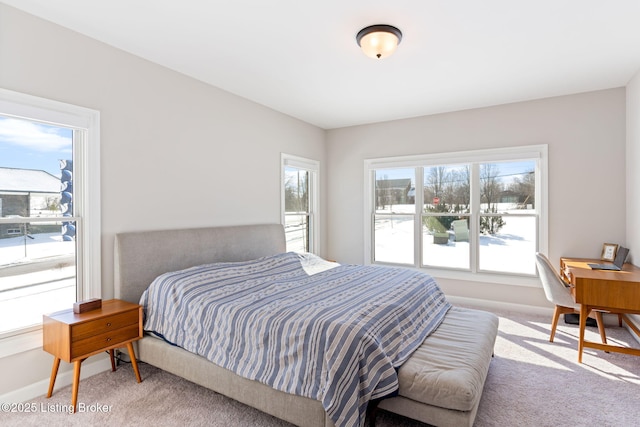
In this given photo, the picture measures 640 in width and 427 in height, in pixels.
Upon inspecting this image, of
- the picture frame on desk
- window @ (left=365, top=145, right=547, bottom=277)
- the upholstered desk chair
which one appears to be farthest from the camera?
window @ (left=365, top=145, right=547, bottom=277)

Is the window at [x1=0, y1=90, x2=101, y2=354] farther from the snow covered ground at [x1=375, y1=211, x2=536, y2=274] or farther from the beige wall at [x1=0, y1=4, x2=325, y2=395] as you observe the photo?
the snow covered ground at [x1=375, y1=211, x2=536, y2=274]

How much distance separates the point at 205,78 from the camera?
3.47m

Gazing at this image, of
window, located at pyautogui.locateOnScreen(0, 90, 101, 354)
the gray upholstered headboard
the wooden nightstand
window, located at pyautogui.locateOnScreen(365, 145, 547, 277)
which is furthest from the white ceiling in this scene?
the wooden nightstand

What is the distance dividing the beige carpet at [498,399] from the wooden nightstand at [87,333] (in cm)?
15

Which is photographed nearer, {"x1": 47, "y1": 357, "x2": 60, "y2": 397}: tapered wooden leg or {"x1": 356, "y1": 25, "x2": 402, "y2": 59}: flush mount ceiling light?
{"x1": 47, "y1": 357, "x2": 60, "y2": 397}: tapered wooden leg

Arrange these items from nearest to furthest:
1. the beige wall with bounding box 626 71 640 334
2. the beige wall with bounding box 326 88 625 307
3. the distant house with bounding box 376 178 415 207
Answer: the beige wall with bounding box 626 71 640 334 < the beige wall with bounding box 326 88 625 307 < the distant house with bounding box 376 178 415 207

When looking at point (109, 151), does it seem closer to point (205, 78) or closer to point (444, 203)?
point (205, 78)

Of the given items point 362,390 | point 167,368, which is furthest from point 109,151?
Result: point 362,390

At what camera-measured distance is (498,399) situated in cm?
234

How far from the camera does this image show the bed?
1.79 meters

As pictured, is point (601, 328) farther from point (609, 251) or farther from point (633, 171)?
point (633, 171)

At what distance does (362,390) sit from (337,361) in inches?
8.0

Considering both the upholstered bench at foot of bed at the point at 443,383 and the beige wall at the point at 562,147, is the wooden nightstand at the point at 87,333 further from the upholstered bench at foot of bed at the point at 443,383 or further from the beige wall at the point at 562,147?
the beige wall at the point at 562,147

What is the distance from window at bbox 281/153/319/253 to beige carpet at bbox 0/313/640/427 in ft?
8.55
